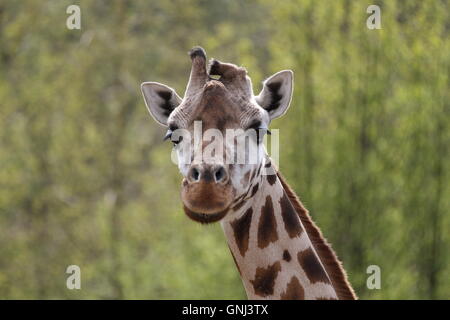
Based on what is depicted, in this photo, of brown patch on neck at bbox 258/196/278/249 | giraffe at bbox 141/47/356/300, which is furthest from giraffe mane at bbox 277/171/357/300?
brown patch on neck at bbox 258/196/278/249

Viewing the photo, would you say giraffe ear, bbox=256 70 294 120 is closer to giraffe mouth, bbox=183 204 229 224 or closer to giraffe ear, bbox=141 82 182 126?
giraffe ear, bbox=141 82 182 126

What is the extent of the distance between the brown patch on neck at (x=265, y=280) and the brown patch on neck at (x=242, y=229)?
8.8 inches

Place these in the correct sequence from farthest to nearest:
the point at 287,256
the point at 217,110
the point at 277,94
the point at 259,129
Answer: the point at 277,94 → the point at 287,256 → the point at 259,129 → the point at 217,110

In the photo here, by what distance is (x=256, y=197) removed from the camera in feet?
22.9

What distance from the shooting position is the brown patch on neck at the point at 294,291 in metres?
6.78


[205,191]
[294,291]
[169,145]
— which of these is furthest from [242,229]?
[169,145]

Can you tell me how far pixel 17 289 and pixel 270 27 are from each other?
1134 centimetres

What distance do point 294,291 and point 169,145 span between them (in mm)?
19363

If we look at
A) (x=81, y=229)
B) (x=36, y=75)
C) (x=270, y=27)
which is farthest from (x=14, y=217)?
(x=270, y=27)

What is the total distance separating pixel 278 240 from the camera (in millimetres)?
6922

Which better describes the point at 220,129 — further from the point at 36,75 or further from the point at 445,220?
the point at 36,75

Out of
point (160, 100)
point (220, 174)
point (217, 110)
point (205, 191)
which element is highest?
point (160, 100)

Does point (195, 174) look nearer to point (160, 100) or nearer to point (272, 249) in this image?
point (272, 249)

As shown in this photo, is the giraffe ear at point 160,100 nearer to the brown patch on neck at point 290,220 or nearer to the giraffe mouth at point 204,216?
the brown patch on neck at point 290,220
